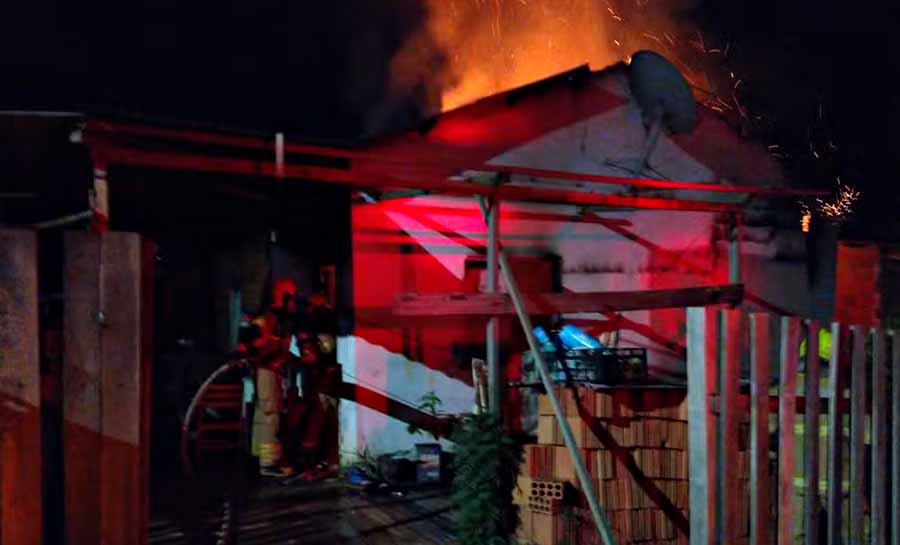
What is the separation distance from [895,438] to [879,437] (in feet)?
0.89

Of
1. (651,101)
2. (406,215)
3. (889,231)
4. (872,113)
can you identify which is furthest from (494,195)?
(872,113)

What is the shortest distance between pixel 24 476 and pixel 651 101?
9.25 metres

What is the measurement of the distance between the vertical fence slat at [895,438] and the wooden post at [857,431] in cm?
46

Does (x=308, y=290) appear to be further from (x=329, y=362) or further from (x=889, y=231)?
(x=889, y=231)

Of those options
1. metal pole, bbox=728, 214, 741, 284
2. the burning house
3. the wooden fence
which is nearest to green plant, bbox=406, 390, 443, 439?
the burning house

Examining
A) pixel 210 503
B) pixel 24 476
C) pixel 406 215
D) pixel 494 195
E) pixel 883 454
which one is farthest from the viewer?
pixel 406 215

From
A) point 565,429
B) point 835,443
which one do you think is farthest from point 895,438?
point 565,429

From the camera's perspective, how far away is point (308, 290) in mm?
11836

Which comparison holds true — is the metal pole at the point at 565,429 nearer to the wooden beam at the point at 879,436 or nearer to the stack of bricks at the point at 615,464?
the stack of bricks at the point at 615,464

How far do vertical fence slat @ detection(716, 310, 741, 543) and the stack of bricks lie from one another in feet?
8.47

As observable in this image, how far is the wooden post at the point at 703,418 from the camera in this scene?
4.36m

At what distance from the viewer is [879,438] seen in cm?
550

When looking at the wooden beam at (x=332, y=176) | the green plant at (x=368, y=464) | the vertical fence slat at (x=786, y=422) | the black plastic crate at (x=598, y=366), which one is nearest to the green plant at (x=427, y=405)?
the green plant at (x=368, y=464)

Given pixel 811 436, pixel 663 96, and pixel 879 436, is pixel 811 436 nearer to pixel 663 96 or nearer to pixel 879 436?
pixel 879 436
